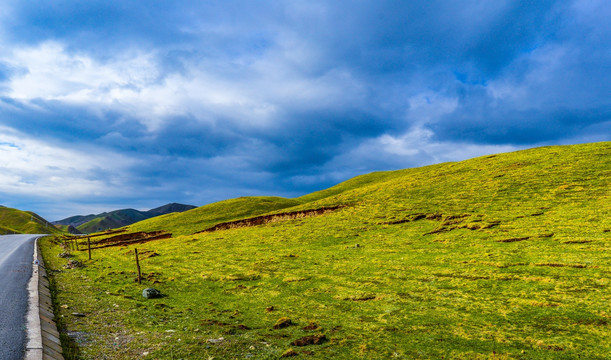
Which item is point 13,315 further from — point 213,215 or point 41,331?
point 213,215

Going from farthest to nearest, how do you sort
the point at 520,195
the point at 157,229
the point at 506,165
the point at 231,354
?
the point at 157,229, the point at 506,165, the point at 520,195, the point at 231,354

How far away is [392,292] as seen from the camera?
16.3m

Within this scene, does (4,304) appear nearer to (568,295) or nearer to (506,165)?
(568,295)

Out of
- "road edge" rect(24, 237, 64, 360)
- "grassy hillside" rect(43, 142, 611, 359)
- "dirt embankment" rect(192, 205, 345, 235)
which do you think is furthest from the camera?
"dirt embankment" rect(192, 205, 345, 235)

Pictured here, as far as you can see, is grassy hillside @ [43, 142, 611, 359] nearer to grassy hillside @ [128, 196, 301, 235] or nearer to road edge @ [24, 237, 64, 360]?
road edge @ [24, 237, 64, 360]

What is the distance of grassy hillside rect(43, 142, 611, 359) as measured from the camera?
989 cm

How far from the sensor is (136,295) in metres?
18.5

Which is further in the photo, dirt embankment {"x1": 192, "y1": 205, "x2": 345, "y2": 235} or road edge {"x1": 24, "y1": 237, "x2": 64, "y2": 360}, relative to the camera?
dirt embankment {"x1": 192, "y1": 205, "x2": 345, "y2": 235}

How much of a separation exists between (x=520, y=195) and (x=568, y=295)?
33252mm

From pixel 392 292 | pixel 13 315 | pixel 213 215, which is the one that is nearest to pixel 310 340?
pixel 392 292

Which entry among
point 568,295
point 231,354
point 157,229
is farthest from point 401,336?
point 157,229

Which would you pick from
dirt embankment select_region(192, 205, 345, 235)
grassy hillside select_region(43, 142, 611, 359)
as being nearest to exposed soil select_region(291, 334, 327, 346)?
grassy hillside select_region(43, 142, 611, 359)

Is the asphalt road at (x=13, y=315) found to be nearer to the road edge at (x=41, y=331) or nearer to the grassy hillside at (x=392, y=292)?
the road edge at (x=41, y=331)

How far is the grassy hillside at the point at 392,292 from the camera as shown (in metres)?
9.89
